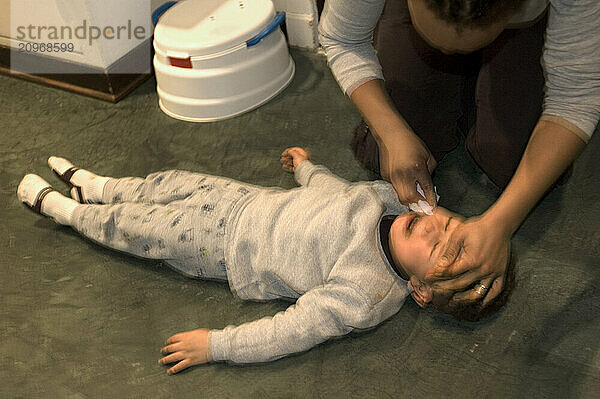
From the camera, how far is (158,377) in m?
1.46

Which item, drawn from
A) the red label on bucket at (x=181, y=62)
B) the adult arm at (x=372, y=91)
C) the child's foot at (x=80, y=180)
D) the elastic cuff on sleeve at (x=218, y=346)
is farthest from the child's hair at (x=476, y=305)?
the red label on bucket at (x=181, y=62)

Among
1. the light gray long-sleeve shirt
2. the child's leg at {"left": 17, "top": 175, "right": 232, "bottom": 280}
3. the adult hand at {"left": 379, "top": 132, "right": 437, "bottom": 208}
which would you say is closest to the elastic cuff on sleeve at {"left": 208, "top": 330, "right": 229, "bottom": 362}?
the child's leg at {"left": 17, "top": 175, "right": 232, "bottom": 280}

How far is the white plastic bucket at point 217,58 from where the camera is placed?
2.01 m

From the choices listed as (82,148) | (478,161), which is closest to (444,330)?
(478,161)

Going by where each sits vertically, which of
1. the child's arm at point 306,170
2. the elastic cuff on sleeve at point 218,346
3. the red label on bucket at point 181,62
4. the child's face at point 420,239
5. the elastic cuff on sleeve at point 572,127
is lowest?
the elastic cuff on sleeve at point 218,346

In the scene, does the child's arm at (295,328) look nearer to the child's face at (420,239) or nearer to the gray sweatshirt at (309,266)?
the gray sweatshirt at (309,266)

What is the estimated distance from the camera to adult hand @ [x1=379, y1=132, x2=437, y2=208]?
1422 mm

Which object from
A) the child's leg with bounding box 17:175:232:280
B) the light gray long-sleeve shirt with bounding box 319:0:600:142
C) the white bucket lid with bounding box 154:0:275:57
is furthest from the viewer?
the white bucket lid with bounding box 154:0:275:57

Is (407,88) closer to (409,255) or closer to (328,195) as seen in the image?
(328,195)

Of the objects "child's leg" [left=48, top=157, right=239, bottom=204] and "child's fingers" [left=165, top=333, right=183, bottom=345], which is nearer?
"child's fingers" [left=165, top=333, right=183, bottom=345]

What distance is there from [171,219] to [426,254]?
22.9 inches

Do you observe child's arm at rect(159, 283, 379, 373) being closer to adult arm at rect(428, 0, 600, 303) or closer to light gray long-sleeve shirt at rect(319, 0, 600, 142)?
adult arm at rect(428, 0, 600, 303)

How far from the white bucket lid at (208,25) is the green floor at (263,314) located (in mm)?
267

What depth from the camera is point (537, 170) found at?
50.4 inches
